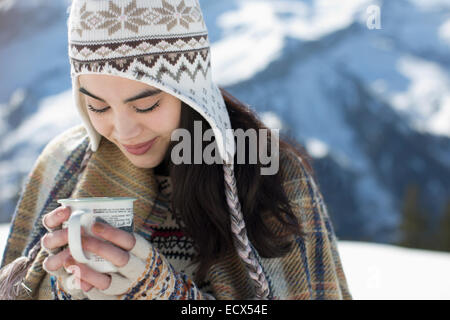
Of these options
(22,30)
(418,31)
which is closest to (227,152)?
(22,30)

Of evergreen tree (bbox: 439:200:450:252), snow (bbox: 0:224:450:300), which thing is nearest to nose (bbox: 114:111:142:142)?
snow (bbox: 0:224:450:300)

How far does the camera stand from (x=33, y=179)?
187cm

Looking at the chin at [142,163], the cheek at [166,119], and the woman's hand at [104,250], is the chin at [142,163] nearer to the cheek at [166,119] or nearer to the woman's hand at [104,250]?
the cheek at [166,119]

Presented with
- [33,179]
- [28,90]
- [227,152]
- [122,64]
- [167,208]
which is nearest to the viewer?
[122,64]

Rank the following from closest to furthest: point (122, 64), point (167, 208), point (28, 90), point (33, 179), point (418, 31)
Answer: point (122, 64), point (167, 208), point (33, 179), point (28, 90), point (418, 31)

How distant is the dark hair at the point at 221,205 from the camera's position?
4.87ft

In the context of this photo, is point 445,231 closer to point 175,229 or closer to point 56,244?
point 175,229

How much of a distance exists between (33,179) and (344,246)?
2098 millimetres

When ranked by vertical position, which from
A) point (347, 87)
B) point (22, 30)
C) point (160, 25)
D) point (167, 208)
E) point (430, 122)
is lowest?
point (167, 208)

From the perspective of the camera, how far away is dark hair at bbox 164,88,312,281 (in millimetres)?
1485

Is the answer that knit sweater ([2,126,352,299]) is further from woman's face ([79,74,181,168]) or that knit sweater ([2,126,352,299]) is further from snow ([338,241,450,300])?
snow ([338,241,450,300])

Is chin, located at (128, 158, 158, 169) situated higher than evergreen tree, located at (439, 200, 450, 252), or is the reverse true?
evergreen tree, located at (439, 200, 450, 252)

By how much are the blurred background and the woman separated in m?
8.99
